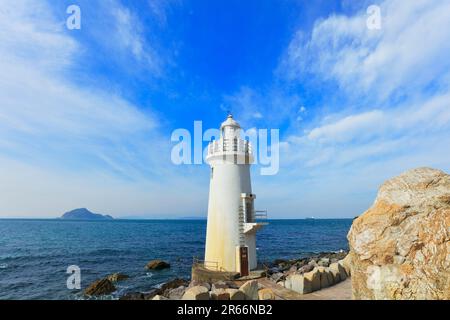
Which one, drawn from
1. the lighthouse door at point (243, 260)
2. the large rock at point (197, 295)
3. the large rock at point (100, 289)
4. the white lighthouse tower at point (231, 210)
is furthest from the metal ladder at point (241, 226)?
the large rock at point (100, 289)

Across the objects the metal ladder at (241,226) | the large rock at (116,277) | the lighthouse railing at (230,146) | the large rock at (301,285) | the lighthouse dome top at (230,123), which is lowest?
the large rock at (116,277)

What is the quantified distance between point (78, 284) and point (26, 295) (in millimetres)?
4275

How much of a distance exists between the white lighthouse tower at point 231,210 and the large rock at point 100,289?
12132 millimetres

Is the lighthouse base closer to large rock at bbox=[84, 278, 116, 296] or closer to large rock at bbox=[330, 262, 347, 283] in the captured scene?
large rock at bbox=[330, 262, 347, 283]

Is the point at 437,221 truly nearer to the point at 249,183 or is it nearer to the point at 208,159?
the point at 249,183

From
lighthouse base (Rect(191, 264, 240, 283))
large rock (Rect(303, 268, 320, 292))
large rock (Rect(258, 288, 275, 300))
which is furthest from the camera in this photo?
lighthouse base (Rect(191, 264, 240, 283))

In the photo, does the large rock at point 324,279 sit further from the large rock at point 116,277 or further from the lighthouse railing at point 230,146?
the large rock at point 116,277

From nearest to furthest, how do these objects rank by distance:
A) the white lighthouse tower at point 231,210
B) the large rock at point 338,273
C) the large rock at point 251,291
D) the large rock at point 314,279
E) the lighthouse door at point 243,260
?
1. the large rock at point 251,291
2. the large rock at point 314,279
3. the large rock at point 338,273
4. the lighthouse door at point 243,260
5. the white lighthouse tower at point 231,210

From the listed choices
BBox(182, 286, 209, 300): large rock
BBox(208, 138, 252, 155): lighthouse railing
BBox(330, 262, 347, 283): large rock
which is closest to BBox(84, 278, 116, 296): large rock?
BBox(208, 138, 252, 155): lighthouse railing

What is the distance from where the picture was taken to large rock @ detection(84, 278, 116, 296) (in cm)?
2333

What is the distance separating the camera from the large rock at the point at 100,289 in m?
23.3

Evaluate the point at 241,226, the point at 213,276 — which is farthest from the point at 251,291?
the point at 241,226

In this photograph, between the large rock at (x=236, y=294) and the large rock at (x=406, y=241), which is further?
the large rock at (x=236, y=294)

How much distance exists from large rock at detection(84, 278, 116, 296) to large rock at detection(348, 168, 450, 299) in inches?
921
